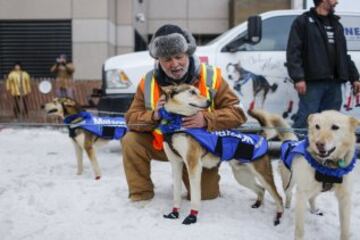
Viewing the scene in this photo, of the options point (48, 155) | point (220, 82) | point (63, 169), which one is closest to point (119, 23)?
point (48, 155)

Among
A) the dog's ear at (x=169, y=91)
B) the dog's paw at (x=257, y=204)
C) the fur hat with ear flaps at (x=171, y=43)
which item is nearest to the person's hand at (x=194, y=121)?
the dog's ear at (x=169, y=91)

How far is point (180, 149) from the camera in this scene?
3.74 metres

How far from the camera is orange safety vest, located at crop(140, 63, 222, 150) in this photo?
157 inches

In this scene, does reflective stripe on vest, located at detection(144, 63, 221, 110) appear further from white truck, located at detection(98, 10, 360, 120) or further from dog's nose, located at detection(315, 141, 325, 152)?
white truck, located at detection(98, 10, 360, 120)

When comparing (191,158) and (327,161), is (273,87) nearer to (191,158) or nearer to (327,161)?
(191,158)

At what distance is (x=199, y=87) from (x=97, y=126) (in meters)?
2.21

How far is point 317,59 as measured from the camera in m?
5.48

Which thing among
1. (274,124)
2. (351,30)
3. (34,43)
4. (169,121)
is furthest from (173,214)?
(34,43)

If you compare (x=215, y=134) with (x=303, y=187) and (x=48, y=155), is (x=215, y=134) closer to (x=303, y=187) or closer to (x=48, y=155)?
(x=303, y=187)

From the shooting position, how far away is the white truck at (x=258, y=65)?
6324 mm

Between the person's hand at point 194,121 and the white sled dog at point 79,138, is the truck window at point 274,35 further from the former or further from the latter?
the person's hand at point 194,121

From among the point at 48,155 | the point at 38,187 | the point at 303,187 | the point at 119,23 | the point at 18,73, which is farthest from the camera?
the point at 119,23

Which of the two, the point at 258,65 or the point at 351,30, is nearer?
the point at 258,65

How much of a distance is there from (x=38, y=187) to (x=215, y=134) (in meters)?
1.84
